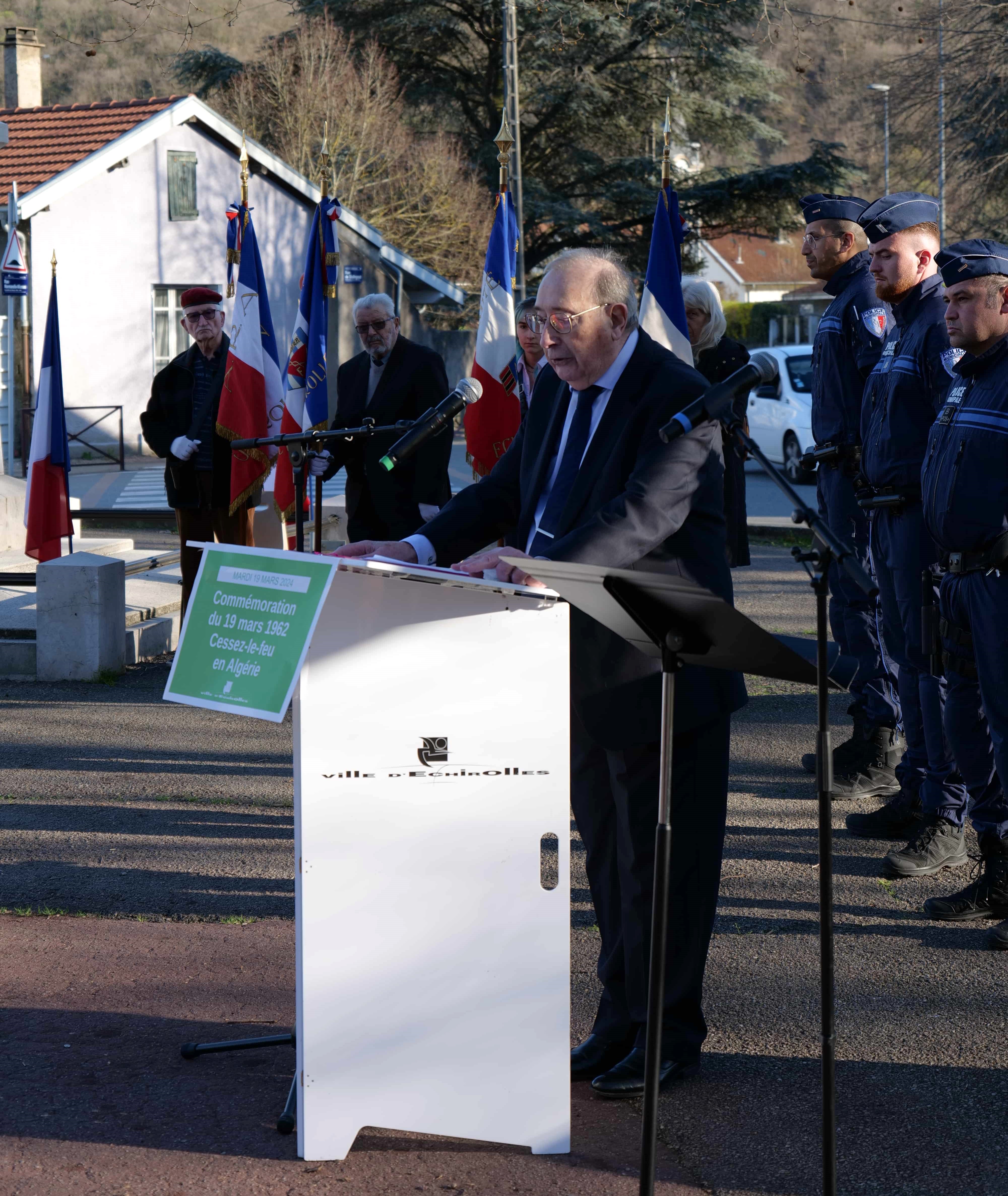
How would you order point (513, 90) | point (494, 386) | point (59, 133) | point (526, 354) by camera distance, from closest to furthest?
1. point (526, 354)
2. point (494, 386)
3. point (513, 90)
4. point (59, 133)

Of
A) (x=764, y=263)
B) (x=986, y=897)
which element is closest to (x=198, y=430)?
(x=986, y=897)

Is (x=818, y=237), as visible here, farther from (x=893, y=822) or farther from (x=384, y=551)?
(x=384, y=551)

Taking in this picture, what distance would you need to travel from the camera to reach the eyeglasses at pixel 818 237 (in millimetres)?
6207

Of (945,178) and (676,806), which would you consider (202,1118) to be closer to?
(676,806)

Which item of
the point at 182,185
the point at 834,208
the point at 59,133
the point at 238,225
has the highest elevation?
the point at 59,133

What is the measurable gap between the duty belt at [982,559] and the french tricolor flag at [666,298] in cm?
276

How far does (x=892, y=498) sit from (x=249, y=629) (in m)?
3.04

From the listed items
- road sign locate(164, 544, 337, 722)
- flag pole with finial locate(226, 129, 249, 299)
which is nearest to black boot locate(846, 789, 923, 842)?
road sign locate(164, 544, 337, 722)

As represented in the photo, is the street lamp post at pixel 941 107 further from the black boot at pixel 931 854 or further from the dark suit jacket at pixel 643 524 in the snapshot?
the dark suit jacket at pixel 643 524

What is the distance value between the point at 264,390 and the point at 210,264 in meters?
21.5

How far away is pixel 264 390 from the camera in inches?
342

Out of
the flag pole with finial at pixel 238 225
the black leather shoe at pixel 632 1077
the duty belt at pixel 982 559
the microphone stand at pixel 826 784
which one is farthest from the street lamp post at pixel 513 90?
the microphone stand at pixel 826 784

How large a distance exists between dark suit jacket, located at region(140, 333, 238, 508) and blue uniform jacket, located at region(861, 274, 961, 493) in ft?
14.9

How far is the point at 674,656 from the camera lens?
8.71 feet
